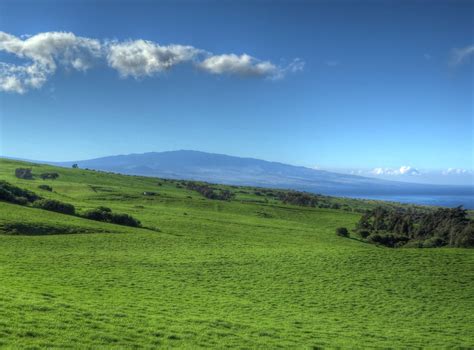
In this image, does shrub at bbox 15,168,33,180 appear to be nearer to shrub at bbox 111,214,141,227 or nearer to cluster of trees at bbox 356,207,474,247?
shrub at bbox 111,214,141,227

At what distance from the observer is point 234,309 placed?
26.5m

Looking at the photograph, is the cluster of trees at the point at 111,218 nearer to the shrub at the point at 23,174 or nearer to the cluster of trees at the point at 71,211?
the cluster of trees at the point at 71,211

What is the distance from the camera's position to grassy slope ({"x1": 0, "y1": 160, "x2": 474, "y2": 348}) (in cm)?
1898

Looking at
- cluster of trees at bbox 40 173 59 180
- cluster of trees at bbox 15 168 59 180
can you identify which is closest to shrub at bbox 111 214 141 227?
cluster of trees at bbox 15 168 59 180

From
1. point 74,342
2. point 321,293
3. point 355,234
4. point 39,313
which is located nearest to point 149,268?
point 321,293

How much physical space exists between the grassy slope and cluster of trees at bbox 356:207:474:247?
1212 inches

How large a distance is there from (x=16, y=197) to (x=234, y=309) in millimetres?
60800

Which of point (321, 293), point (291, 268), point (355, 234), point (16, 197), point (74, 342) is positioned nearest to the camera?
point (74, 342)

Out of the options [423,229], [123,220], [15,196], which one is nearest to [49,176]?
[15,196]

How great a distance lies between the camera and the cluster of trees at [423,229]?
76.0 meters

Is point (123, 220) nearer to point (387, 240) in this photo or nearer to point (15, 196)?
point (15, 196)

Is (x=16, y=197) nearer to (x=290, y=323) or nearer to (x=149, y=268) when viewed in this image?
(x=149, y=268)

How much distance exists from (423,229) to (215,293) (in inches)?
3290

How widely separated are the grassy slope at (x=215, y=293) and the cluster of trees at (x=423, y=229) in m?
30.8
